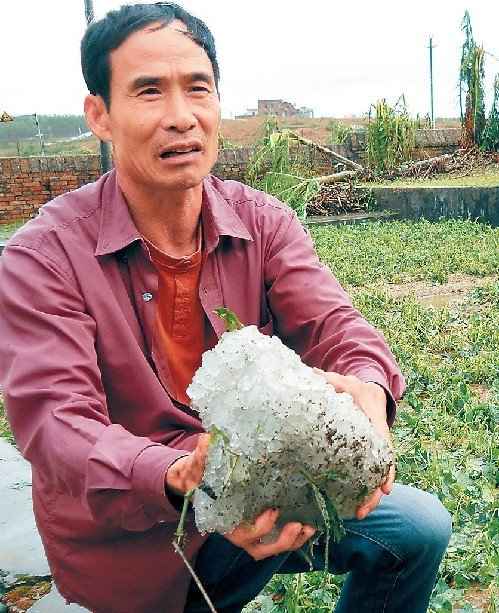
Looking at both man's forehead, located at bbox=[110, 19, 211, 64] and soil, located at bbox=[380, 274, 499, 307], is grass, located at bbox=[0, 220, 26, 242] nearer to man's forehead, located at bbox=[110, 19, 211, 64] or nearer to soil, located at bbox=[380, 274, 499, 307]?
soil, located at bbox=[380, 274, 499, 307]

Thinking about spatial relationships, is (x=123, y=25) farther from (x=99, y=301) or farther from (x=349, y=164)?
(x=349, y=164)

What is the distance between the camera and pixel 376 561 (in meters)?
1.77

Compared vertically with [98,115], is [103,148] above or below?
below

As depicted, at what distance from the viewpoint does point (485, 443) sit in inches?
135

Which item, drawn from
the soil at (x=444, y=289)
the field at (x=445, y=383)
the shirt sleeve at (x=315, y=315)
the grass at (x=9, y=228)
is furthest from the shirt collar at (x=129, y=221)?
the grass at (x=9, y=228)

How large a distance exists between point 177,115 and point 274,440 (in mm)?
865

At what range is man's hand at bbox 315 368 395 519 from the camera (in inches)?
59.1

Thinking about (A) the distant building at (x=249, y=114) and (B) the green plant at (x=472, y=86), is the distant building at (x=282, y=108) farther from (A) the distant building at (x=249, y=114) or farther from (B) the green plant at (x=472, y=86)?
(B) the green plant at (x=472, y=86)

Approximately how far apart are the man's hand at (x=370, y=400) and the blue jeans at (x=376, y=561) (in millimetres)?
217

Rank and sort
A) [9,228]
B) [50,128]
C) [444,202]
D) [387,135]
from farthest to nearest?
[50,128]
[387,135]
[9,228]
[444,202]

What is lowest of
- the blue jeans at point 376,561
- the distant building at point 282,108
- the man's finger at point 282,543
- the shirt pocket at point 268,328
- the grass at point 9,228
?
the grass at point 9,228

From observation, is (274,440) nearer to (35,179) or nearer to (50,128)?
(35,179)

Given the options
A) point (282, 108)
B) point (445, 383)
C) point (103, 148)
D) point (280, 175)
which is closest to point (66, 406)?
point (445, 383)

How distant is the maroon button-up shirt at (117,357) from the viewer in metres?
1.52
